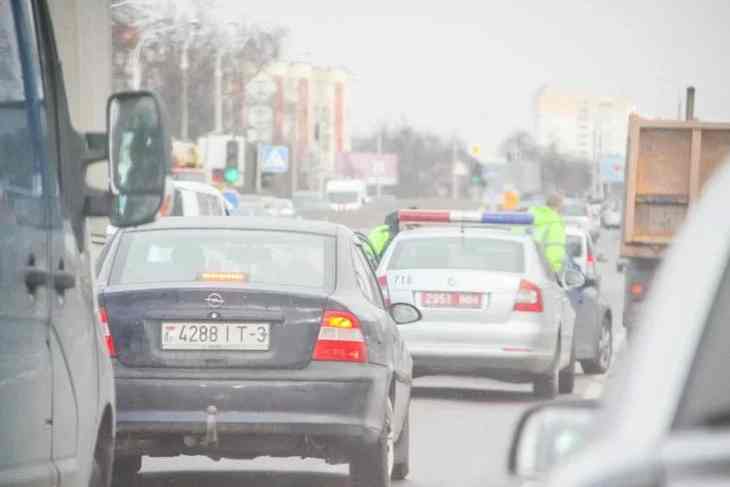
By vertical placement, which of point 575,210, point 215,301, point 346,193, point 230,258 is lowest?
point 346,193

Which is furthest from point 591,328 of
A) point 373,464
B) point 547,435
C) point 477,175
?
point 477,175

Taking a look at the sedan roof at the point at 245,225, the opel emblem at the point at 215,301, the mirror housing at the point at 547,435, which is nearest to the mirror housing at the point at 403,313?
the sedan roof at the point at 245,225

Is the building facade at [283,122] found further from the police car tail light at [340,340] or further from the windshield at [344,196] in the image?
the police car tail light at [340,340]

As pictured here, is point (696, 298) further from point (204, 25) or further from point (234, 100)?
point (234, 100)

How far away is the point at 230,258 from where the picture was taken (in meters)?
10.2

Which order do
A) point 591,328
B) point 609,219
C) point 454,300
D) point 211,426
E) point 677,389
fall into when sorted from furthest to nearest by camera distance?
point 609,219 → point 591,328 → point 454,300 → point 211,426 → point 677,389

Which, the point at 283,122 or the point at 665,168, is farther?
the point at 283,122

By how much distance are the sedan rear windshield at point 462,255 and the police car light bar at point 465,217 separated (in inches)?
81.7

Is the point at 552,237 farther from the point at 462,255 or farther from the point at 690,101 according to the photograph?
the point at 462,255

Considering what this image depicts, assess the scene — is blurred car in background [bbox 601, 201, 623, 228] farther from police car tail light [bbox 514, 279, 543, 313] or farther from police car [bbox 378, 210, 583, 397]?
police car tail light [bbox 514, 279, 543, 313]

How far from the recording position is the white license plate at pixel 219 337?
9789 mm

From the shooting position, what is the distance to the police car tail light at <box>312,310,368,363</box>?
9.79 meters

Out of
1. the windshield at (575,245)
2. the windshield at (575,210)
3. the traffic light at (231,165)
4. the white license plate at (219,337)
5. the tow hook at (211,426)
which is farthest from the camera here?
the windshield at (575,210)

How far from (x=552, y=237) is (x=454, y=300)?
15.9 ft
